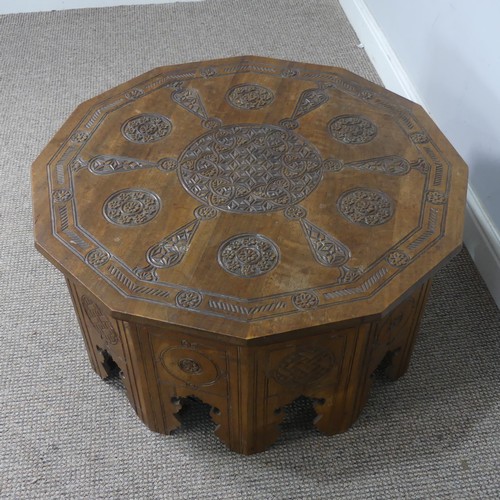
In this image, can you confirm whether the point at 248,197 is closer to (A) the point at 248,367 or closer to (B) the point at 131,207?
(B) the point at 131,207

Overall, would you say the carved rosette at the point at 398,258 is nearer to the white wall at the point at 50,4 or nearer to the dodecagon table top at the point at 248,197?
the dodecagon table top at the point at 248,197

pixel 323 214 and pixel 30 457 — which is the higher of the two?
pixel 323 214

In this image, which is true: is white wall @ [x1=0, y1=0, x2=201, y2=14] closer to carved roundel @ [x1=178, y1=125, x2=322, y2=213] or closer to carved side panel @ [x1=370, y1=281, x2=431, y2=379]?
carved roundel @ [x1=178, y1=125, x2=322, y2=213]

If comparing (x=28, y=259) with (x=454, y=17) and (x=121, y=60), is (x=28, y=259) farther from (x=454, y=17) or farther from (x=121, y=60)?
(x=454, y=17)

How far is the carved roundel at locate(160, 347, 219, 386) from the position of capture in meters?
1.49

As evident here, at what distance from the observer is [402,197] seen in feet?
5.32

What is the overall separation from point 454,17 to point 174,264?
147cm

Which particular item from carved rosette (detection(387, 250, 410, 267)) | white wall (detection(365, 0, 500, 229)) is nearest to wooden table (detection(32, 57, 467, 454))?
carved rosette (detection(387, 250, 410, 267))

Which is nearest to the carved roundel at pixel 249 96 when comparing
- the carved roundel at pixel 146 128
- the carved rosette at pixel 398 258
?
the carved roundel at pixel 146 128

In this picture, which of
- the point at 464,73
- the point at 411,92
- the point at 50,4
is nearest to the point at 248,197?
the point at 464,73

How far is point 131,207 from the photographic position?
158 cm

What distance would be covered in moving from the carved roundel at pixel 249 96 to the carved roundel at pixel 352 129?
0.21 metres

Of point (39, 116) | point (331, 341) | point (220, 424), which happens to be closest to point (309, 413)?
point (220, 424)

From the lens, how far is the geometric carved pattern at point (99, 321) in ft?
5.21
